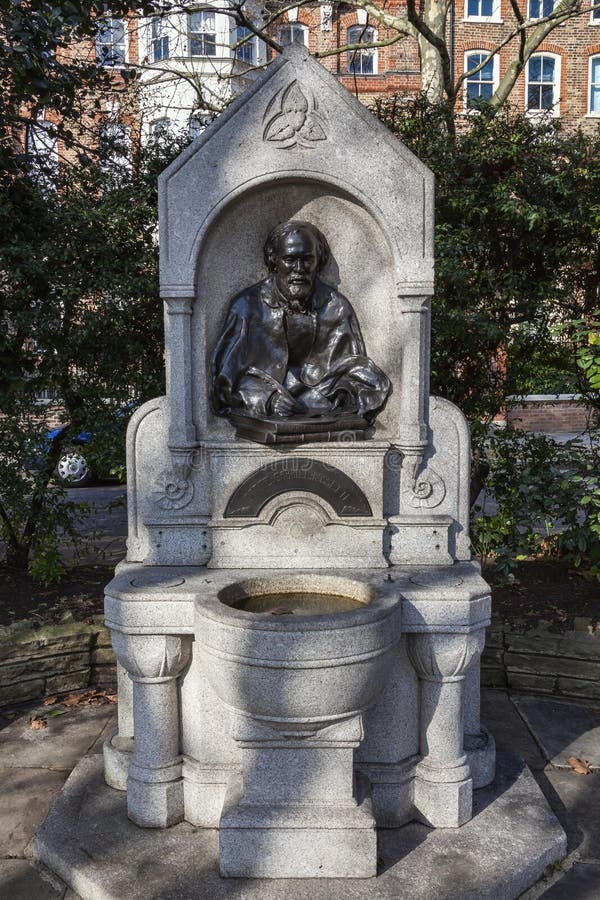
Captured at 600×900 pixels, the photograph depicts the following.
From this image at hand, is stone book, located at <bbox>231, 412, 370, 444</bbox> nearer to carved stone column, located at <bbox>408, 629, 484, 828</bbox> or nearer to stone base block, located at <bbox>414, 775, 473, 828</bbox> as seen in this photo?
carved stone column, located at <bbox>408, 629, 484, 828</bbox>

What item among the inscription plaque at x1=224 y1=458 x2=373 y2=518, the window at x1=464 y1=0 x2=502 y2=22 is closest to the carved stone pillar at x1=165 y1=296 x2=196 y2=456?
the inscription plaque at x1=224 y1=458 x2=373 y2=518

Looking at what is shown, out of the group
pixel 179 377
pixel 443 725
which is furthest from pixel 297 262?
pixel 443 725

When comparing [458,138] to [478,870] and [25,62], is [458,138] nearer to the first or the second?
[25,62]

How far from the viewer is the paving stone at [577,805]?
333cm

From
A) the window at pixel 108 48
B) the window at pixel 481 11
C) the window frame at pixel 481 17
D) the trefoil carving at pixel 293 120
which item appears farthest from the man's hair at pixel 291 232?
the window at pixel 481 11

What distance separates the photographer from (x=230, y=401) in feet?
12.8

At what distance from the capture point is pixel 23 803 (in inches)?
144

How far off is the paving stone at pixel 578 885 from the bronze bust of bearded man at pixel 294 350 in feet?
7.10

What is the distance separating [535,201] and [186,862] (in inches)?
208

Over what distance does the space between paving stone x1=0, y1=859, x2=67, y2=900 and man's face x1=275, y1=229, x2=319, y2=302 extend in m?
2.88

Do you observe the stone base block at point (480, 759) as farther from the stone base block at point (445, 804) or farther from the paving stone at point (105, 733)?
the paving stone at point (105, 733)

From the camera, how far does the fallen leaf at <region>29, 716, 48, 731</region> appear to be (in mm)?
4430

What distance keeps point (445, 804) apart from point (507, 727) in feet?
4.04

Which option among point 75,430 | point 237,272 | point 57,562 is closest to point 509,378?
point 237,272
